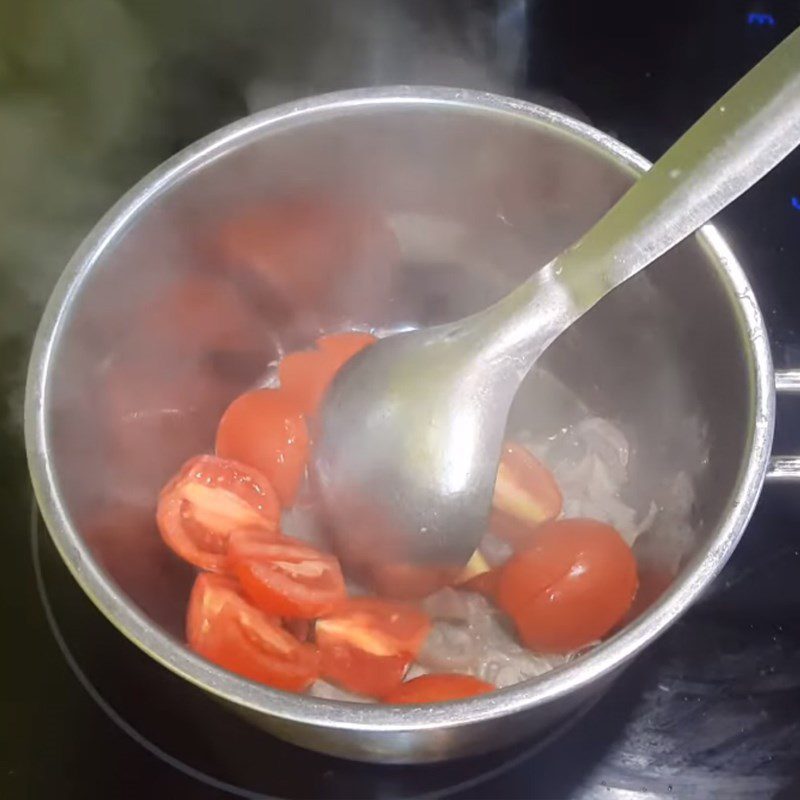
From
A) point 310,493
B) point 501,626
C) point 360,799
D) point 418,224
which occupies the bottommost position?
point 360,799

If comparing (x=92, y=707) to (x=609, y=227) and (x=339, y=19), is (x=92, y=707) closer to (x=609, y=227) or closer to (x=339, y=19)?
(x=609, y=227)

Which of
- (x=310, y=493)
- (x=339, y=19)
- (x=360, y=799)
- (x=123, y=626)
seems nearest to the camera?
(x=123, y=626)

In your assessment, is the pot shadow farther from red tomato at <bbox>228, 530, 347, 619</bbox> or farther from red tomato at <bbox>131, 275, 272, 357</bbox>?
red tomato at <bbox>131, 275, 272, 357</bbox>

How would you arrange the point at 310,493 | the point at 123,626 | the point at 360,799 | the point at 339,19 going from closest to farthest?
the point at 123,626 → the point at 360,799 → the point at 310,493 → the point at 339,19

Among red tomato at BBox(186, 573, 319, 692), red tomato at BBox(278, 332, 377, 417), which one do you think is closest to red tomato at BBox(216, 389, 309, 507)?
red tomato at BBox(278, 332, 377, 417)

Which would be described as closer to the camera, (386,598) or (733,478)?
(733,478)

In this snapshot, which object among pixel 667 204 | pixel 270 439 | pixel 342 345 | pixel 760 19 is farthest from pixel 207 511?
pixel 760 19

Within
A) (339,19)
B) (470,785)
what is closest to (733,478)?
(470,785)

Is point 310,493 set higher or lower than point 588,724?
higher
